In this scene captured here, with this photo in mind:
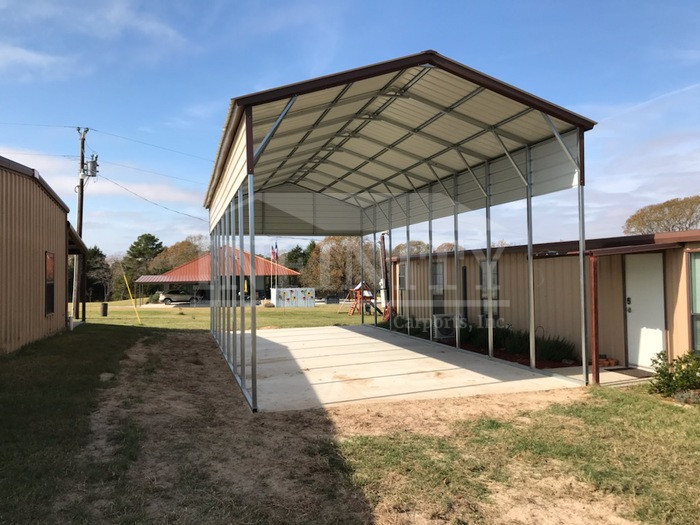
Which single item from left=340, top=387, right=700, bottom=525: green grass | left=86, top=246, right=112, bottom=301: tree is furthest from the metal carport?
left=86, top=246, right=112, bottom=301: tree

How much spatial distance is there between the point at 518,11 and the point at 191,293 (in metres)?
38.5

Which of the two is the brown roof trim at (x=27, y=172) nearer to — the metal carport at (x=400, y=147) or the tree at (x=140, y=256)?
the metal carport at (x=400, y=147)

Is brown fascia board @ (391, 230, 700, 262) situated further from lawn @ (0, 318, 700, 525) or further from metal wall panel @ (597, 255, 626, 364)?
lawn @ (0, 318, 700, 525)

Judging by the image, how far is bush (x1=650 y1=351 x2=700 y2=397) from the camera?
627 cm

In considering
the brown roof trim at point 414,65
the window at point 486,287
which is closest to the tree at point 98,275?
the window at point 486,287

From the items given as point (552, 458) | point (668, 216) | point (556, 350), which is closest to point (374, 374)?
point (556, 350)

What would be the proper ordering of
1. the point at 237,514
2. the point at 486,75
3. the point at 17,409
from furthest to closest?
the point at 486,75 → the point at 17,409 → the point at 237,514

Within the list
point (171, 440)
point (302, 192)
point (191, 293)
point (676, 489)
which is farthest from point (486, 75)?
point (191, 293)

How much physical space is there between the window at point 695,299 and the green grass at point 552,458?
5.23 ft

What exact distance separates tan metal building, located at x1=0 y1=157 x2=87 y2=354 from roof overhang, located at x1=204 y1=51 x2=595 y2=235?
3537mm

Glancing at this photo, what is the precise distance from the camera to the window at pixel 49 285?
448 inches

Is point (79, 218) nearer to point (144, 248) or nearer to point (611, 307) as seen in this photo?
point (611, 307)

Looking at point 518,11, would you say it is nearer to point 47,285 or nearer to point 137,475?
point 137,475

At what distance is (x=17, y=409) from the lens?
209 inches
